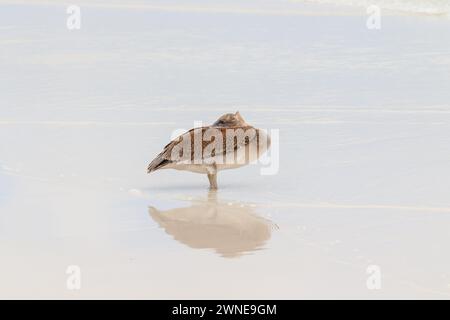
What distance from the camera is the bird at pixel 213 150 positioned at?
7309 millimetres

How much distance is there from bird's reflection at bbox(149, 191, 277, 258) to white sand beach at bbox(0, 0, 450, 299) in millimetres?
16

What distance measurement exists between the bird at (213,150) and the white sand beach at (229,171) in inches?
6.2

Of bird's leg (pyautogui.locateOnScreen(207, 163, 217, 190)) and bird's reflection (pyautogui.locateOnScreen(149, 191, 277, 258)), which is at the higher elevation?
bird's leg (pyautogui.locateOnScreen(207, 163, 217, 190))

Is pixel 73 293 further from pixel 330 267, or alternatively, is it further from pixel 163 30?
pixel 163 30

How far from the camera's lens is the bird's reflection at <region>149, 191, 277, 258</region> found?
6148mm

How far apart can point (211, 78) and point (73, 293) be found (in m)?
6.31

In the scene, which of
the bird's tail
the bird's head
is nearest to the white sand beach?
the bird's tail

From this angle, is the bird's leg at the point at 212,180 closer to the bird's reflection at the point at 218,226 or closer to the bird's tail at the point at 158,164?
the bird's reflection at the point at 218,226

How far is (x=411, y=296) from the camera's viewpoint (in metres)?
5.36

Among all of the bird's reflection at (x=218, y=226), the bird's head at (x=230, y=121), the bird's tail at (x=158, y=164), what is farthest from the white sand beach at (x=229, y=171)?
the bird's head at (x=230, y=121)

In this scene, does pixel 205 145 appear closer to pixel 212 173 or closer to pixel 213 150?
pixel 213 150

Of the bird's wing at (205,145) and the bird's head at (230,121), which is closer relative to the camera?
the bird's wing at (205,145)

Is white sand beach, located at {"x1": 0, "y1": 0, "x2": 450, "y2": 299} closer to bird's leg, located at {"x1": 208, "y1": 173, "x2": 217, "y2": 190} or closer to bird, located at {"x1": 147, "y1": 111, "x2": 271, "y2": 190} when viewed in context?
bird's leg, located at {"x1": 208, "y1": 173, "x2": 217, "y2": 190}

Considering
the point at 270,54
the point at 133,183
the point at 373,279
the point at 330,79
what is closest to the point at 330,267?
the point at 373,279
